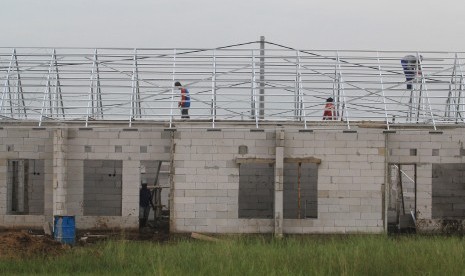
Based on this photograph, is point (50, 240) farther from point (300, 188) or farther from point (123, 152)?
point (300, 188)

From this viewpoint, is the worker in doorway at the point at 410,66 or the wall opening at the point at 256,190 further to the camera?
the worker in doorway at the point at 410,66

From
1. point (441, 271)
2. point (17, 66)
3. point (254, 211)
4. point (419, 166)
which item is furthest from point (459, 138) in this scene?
point (17, 66)

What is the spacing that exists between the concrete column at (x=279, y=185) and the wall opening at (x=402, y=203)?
280cm

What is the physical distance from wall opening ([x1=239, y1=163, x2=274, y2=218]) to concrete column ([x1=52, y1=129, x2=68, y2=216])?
4.48 m

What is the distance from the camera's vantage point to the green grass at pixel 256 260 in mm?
13820

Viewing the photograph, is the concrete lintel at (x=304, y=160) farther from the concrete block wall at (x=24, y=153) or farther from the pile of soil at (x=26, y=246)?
the pile of soil at (x=26, y=246)

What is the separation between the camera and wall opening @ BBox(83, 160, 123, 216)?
22891 mm

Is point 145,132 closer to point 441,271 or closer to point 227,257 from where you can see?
point 227,257

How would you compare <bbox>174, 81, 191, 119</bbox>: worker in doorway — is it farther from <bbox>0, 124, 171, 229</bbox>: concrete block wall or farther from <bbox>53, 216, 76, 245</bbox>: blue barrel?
<bbox>53, 216, 76, 245</bbox>: blue barrel

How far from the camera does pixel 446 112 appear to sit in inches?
948

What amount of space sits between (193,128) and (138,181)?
185cm

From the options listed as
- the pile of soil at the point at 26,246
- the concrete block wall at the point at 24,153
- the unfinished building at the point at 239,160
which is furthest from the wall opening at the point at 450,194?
the pile of soil at the point at 26,246

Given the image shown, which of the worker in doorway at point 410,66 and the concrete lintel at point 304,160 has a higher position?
the worker in doorway at point 410,66

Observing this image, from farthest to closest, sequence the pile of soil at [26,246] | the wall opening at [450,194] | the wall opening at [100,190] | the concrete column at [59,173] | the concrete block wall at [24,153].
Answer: the wall opening at [100,190] → the wall opening at [450,194] → the concrete block wall at [24,153] → the concrete column at [59,173] → the pile of soil at [26,246]
